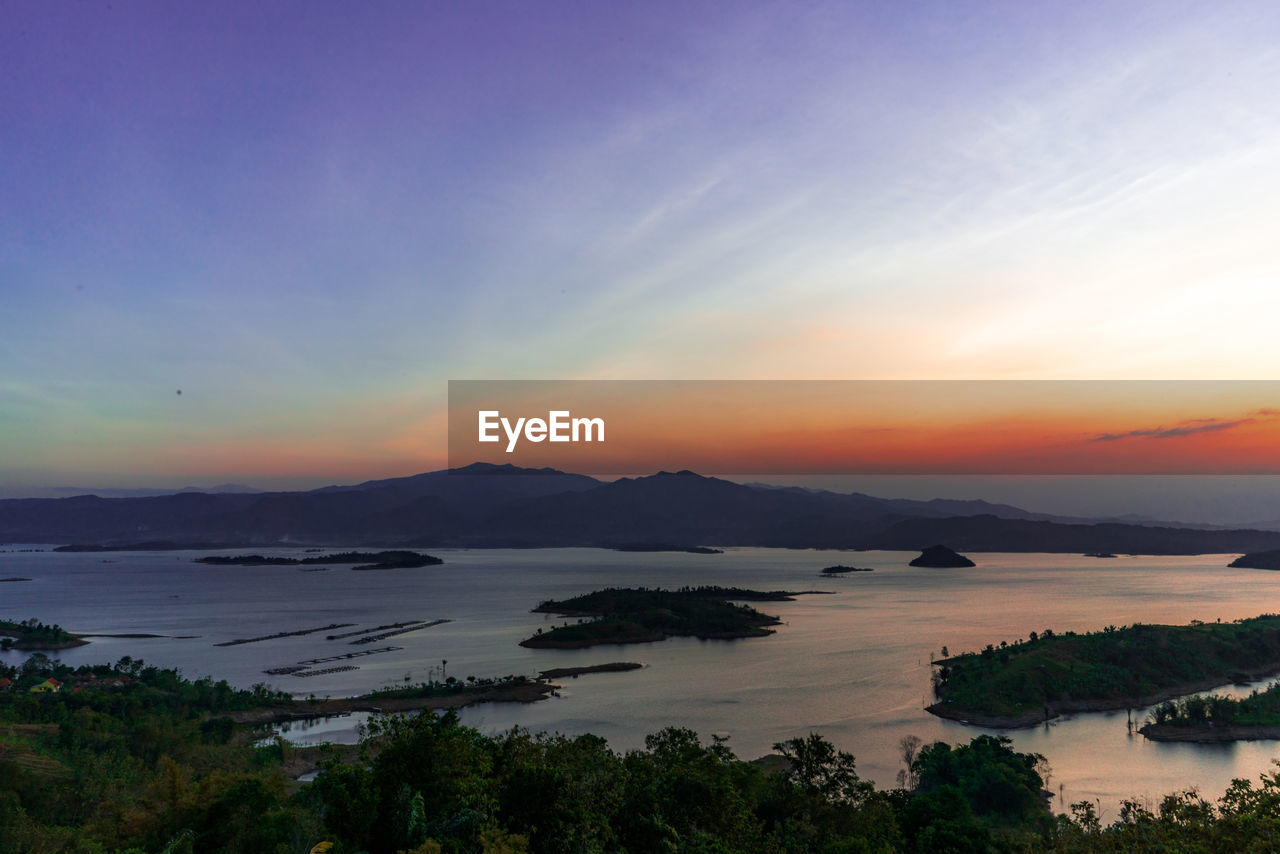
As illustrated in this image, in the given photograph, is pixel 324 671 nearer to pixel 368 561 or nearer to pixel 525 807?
pixel 525 807

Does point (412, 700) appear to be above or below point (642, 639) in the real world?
above

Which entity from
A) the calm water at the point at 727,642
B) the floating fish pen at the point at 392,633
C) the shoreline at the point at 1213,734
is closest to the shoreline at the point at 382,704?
the calm water at the point at 727,642

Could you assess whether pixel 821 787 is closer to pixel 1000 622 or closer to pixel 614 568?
pixel 1000 622

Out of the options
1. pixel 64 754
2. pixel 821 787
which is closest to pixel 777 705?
pixel 821 787

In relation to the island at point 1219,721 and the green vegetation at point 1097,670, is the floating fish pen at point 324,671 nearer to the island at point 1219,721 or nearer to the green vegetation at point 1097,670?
the green vegetation at point 1097,670

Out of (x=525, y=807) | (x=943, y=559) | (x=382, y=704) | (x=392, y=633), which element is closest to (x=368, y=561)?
(x=392, y=633)
